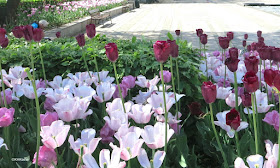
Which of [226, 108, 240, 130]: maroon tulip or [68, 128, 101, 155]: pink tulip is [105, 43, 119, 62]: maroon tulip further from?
[226, 108, 240, 130]: maroon tulip

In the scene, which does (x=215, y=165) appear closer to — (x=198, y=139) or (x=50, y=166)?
(x=198, y=139)

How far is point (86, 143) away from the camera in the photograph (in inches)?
56.9

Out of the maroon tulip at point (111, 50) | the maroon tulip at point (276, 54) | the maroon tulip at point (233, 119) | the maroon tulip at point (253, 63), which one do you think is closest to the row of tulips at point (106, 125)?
the maroon tulip at point (111, 50)

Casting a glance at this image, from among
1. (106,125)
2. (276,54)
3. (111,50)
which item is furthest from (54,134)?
(276,54)

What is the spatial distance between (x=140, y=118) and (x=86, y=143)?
1.11 ft

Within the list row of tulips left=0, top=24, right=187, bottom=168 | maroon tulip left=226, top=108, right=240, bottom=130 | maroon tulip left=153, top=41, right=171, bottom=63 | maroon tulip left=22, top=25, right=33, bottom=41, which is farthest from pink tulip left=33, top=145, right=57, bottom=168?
maroon tulip left=22, top=25, right=33, bottom=41

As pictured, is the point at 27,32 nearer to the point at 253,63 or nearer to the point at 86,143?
the point at 86,143

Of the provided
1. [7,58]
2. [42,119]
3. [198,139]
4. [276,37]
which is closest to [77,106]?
[42,119]

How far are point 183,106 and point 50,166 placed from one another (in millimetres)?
1909

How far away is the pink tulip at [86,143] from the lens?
4.42 ft

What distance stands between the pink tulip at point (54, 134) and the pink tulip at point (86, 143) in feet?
0.11

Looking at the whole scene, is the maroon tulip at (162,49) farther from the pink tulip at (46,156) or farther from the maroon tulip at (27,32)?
the maroon tulip at (27,32)

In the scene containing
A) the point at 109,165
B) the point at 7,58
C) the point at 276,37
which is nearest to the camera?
the point at 109,165

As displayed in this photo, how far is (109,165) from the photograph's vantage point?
127 cm
